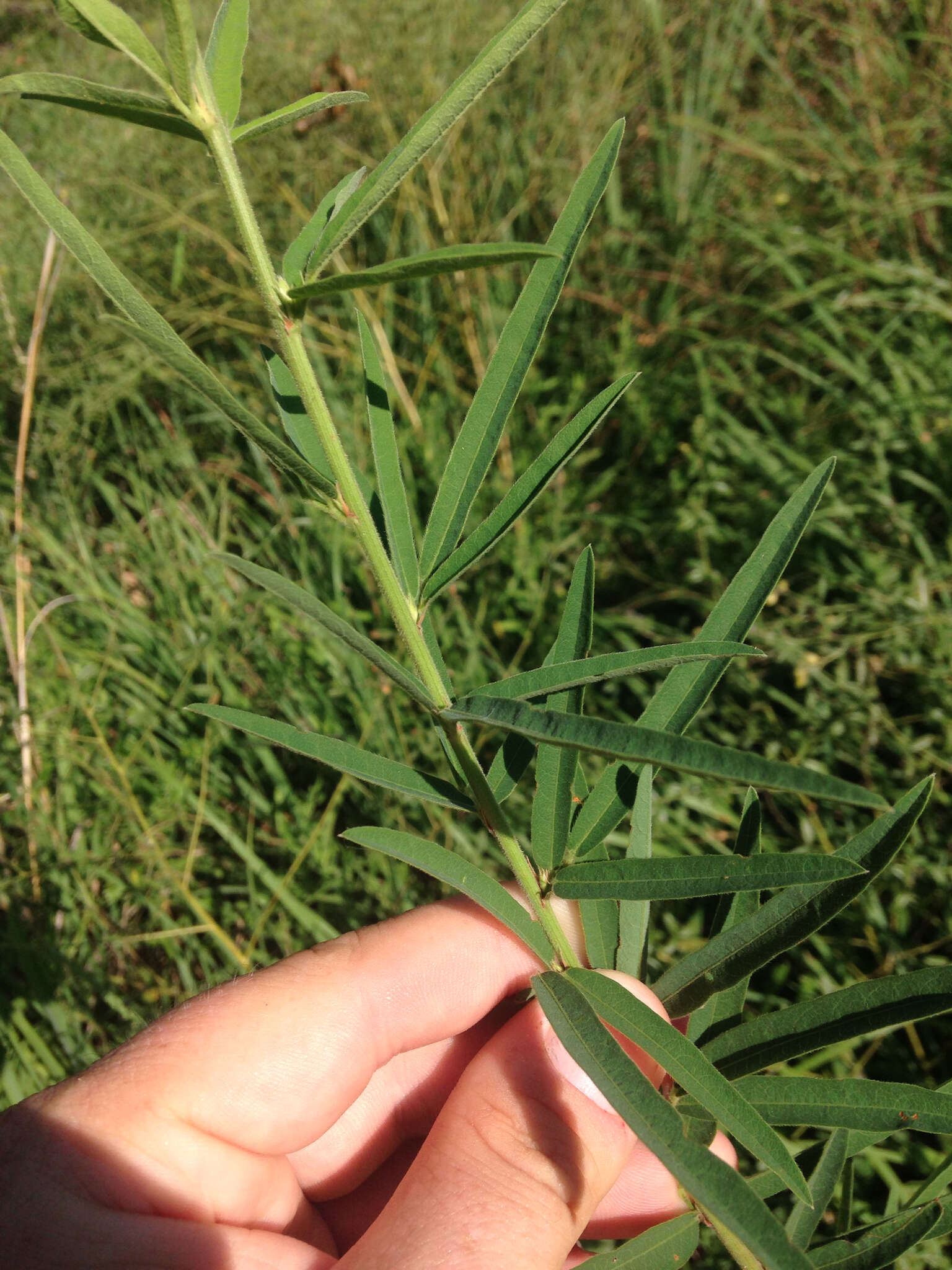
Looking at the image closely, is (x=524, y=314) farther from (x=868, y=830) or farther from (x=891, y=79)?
(x=891, y=79)

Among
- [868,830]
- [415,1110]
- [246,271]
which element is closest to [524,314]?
[868,830]

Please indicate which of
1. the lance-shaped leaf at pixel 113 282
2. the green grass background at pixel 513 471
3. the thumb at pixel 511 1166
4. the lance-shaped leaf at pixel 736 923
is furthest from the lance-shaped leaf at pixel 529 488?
the green grass background at pixel 513 471

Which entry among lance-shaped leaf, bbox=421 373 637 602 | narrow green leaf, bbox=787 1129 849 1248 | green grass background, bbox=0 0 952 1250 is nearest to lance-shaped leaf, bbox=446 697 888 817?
lance-shaped leaf, bbox=421 373 637 602

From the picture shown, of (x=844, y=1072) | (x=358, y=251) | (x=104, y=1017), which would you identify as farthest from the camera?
(x=358, y=251)

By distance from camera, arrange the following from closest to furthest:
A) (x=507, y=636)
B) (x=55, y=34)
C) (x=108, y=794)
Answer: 1. (x=108, y=794)
2. (x=507, y=636)
3. (x=55, y=34)

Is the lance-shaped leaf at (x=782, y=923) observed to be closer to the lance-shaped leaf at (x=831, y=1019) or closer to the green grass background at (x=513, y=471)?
the lance-shaped leaf at (x=831, y=1019)

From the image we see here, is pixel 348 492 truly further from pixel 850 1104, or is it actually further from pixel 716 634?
pixel 850 1104

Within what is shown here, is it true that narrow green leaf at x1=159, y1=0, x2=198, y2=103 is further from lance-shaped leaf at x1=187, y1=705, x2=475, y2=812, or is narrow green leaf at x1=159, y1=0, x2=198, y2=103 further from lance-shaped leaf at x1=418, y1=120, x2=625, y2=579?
lance-shaped leaf at x1=187, y1=705, x2=475, y2=812
